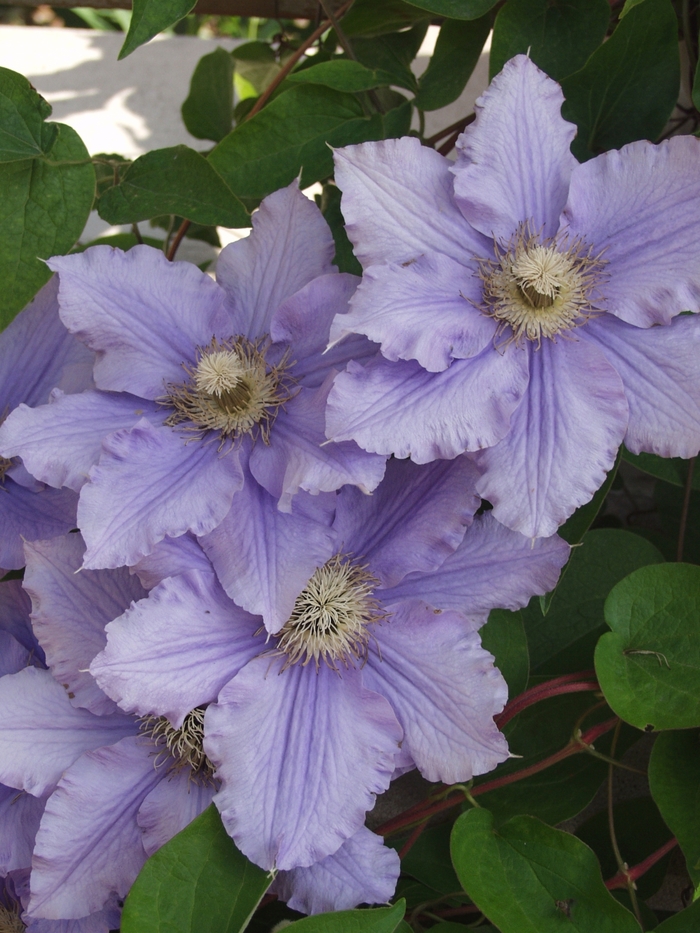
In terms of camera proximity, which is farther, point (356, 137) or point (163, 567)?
point (356, 137)

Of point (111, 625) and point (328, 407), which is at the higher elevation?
point (328, 407)

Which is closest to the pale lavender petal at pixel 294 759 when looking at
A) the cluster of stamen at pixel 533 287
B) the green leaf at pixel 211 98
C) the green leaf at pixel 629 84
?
the cluster of stamen at pixel 533 287

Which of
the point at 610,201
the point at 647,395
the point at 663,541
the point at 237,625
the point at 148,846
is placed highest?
the point at 610,201

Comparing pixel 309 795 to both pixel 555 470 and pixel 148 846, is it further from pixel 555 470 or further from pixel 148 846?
pixel 555 470

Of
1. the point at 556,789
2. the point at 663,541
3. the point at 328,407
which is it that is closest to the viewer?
the point at 328,407

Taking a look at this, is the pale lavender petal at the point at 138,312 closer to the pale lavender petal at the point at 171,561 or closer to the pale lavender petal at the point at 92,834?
the pale lavender petal at the point at 171,561

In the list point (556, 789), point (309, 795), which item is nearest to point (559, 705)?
point (556, 789)

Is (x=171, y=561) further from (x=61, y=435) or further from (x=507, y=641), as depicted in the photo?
(x=507, y=641)
